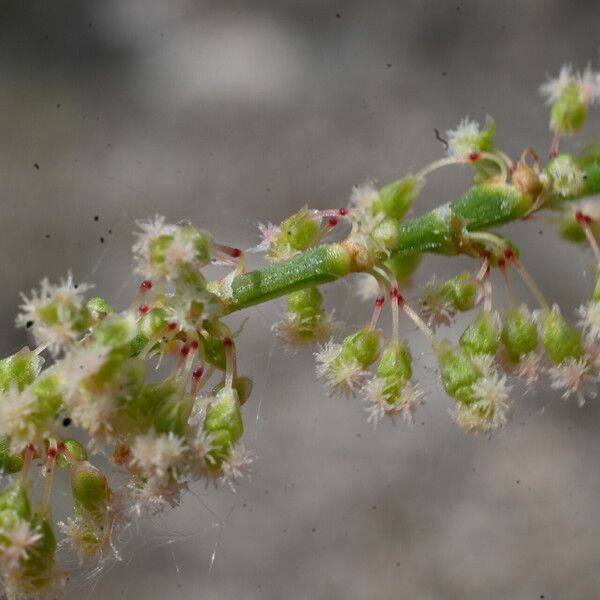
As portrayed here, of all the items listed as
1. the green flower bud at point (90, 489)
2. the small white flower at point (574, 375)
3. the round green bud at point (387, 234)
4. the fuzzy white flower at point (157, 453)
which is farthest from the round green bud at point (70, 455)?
the small white flower at point (574, 375)

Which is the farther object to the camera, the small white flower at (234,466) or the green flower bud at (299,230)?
the green flower bud at (299,230)

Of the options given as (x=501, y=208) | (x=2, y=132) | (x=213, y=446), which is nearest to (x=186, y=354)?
(x=213, y=446)

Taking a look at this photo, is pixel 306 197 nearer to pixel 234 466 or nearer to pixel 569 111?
pixel 569 111

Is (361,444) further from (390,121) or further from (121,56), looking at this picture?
(121,56)

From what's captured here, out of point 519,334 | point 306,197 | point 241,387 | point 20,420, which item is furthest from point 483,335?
point 306,197

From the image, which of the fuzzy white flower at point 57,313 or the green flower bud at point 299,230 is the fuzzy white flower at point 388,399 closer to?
the green flower bud at point 299,230

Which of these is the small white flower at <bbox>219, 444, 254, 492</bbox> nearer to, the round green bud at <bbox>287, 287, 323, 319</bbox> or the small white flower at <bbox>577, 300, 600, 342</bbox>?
the round green bud at <bbox>287, 287, 323, 319</bbox>

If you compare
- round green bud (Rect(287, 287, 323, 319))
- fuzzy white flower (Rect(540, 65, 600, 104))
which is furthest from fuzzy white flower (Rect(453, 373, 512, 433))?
fuzzy white flower (Rect(540, 65, 600, 104))
